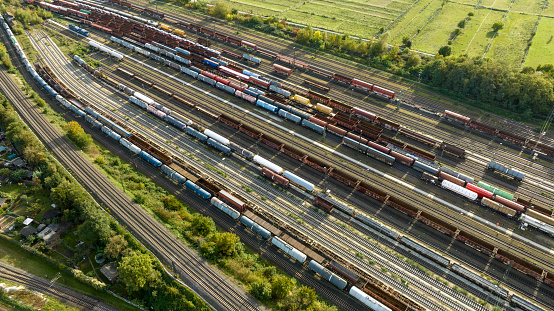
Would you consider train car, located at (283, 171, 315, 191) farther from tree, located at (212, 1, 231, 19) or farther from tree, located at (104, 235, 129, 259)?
tree, located at (212, 1, 231, 19)

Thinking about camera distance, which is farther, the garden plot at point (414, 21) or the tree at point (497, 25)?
the garden plot at point (414, 21)

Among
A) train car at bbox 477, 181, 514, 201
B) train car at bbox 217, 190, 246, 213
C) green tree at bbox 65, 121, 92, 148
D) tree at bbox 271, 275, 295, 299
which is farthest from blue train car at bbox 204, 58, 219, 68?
train car at bbox 477, 181, 514, 201

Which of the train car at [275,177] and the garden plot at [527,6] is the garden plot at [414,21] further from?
the train car at [275,177]

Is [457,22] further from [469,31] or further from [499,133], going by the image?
[499,133]

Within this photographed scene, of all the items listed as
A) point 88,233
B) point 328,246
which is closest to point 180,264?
point 88,233

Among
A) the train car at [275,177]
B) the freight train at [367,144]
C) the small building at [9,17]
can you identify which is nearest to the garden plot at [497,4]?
the freight train at [367,144]

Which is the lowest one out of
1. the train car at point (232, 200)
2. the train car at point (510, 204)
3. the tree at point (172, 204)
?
the tree at point (172, 204)

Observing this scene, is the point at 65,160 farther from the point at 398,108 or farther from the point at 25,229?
the point at 398,108
